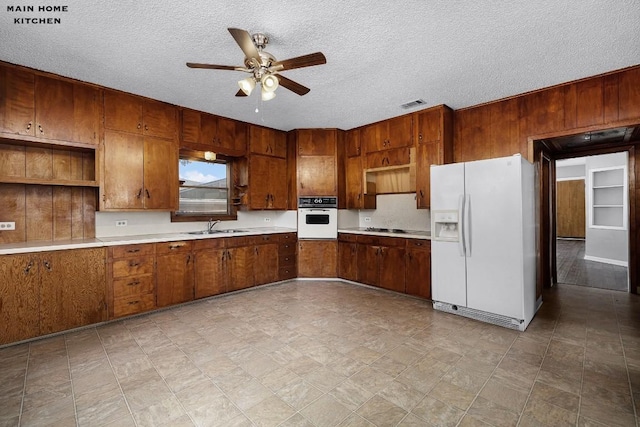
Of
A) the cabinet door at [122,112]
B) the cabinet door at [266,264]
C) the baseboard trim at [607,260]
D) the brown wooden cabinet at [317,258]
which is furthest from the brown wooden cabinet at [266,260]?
the baseboard trim at [607,260]

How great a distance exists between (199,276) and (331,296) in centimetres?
187

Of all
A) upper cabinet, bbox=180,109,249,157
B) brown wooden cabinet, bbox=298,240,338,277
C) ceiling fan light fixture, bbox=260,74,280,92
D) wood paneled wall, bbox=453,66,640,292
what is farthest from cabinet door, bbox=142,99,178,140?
wood paneled wall, bbox=453,66,640,292

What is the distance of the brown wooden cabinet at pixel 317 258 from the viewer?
203 inches

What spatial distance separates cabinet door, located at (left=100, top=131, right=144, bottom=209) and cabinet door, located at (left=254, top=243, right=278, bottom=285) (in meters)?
1.80

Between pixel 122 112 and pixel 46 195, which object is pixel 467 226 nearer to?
pixel 122 112

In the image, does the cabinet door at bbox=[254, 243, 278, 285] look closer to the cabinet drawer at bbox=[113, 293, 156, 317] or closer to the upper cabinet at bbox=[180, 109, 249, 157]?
the cabinet drawer at bbox=[113, 293, 156, 317]

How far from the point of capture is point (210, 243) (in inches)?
161

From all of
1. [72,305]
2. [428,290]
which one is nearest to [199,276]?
[72,305]

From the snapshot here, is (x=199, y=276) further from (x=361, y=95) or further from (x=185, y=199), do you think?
(x=361, y=95)

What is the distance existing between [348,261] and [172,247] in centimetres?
273

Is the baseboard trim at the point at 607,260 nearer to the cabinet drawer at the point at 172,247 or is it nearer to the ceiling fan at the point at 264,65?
the ceiling fan at the point at 264,65

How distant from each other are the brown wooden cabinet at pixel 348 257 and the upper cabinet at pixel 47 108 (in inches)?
147

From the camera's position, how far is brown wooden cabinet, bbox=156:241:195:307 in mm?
3619

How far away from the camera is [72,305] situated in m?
3.02
